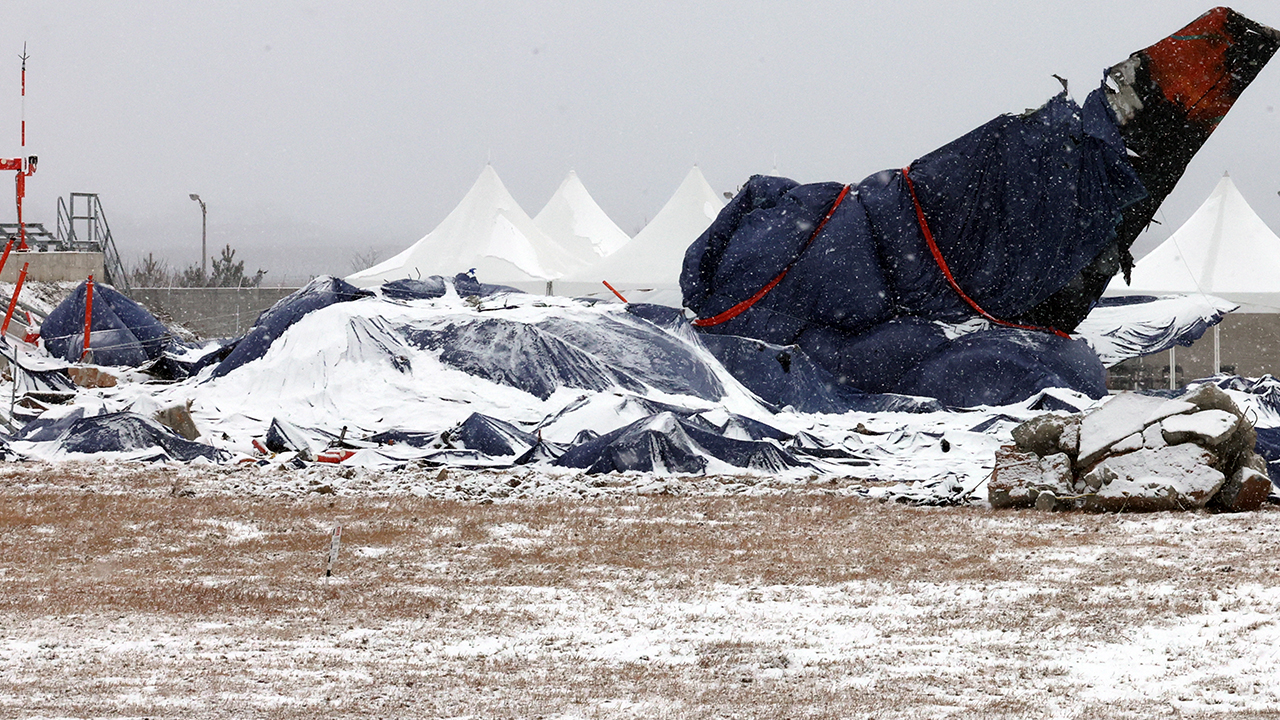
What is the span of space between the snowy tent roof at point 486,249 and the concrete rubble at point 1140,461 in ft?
54.9

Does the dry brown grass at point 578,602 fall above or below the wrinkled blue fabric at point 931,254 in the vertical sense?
below

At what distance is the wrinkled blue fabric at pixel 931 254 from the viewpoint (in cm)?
1586

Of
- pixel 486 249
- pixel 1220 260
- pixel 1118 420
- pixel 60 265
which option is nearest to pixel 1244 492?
pixel 1118 420

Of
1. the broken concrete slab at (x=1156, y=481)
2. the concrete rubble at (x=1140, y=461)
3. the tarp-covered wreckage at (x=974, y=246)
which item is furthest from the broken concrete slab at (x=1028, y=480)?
the tarp-covered wreckage at (x=974, y=246)

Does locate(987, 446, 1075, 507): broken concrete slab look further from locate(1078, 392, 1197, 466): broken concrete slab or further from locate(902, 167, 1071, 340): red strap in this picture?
locate(902, 167, 1071, 340): red strap

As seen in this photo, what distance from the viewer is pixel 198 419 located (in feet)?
→ 45.0

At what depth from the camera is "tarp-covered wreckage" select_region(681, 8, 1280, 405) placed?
15.6m

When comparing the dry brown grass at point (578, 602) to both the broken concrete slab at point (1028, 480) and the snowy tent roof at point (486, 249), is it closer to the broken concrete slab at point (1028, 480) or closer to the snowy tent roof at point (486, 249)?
the broken concrete slab at point (1028, 480)

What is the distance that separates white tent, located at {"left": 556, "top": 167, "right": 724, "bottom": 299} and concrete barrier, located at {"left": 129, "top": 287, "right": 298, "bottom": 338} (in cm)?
627

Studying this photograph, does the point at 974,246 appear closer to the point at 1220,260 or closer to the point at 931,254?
the point at 931,254

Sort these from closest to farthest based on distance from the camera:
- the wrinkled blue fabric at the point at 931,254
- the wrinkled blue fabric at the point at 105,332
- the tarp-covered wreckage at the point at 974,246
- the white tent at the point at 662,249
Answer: the tarp-covered wreckage at the point at 974,246
the wrinkled blue fabric at the point at 931,254
the wrinkled blue fabric at the point at 105,332
the white tent at the point at 662,249

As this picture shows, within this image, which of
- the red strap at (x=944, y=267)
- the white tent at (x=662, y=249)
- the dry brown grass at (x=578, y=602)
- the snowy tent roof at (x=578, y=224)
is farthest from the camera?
the snowy tent roof at (x=578, y=224)

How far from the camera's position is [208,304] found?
28.2m

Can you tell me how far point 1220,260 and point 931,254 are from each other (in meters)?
9.73
